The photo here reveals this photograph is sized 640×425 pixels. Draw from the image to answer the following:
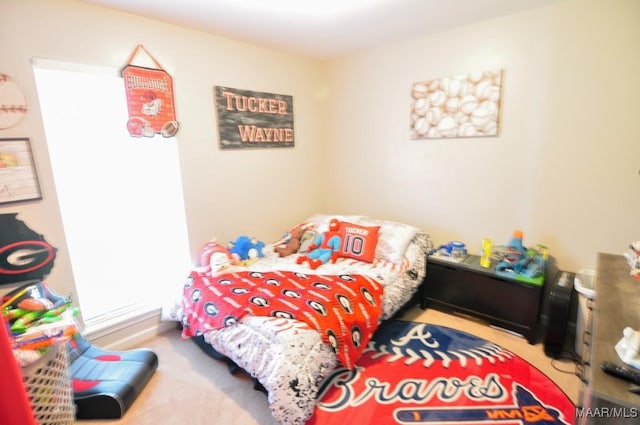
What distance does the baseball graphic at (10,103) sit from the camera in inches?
68.2

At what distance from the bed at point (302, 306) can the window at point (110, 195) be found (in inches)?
14.4

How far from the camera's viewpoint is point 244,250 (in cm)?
272

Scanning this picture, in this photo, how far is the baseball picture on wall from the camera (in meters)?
2.52

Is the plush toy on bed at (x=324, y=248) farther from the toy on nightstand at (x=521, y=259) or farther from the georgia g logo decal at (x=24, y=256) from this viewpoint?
the georgia g logo decal at (x=24, y=256)

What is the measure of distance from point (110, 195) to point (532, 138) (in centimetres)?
325

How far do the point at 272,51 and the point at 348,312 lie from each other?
255cm

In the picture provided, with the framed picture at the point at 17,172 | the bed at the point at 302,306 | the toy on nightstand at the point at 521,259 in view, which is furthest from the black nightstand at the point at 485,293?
the framed picture at the point at 17,172

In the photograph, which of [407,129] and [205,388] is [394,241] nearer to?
[407,129]

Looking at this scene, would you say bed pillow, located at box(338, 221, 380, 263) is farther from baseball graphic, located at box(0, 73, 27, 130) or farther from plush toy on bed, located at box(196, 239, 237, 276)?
baseball graphic, located at box(0, 73, 27, 130)

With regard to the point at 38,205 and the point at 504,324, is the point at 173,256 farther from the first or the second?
the point at 504,324

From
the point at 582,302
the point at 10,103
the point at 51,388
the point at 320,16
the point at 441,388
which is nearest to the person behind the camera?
the point at 51,388

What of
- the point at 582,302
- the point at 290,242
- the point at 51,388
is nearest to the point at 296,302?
the point at 290,242

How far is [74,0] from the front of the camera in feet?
6.31

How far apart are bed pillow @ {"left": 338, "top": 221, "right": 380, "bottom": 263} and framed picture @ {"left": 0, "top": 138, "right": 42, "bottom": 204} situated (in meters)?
2.21
